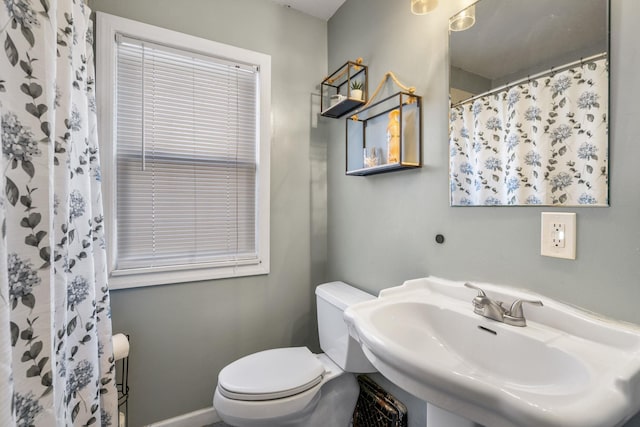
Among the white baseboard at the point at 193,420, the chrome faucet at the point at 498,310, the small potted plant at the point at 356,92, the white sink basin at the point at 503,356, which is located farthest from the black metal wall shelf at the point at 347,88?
the white baseboard at the point at 193,420

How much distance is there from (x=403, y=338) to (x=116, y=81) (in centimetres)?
173

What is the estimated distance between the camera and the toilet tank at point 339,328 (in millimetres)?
1360

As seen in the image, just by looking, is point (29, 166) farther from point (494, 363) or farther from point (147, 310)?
point (494, 363)

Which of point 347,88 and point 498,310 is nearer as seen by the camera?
point 498,310

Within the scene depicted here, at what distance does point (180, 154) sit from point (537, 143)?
62.3 inches

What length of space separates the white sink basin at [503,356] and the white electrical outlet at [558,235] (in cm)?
15

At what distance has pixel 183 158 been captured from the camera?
157cm

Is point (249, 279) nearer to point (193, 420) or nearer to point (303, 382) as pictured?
point (303, 382)

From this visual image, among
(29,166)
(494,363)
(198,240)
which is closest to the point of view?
(29,166)

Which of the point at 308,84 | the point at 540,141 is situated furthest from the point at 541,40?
the point at 308,84

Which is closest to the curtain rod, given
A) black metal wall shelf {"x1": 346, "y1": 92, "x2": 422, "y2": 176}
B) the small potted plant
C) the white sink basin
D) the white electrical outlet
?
black metal wall shelf {"x1": 346, "y1": 92, "x2": 422, "y2": 176}

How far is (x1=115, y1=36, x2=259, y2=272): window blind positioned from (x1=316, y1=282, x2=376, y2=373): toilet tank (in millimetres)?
515

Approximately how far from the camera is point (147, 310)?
1.48 m

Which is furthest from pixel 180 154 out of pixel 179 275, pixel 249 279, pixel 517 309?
pixel 517 309
